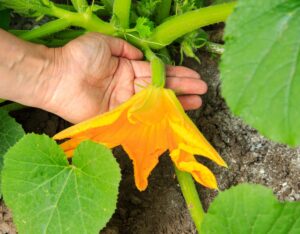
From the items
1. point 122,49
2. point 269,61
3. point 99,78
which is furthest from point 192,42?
point 269,61

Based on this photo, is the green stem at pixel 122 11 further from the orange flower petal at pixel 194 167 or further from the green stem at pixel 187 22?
the orange flower petal at pixel 194 167

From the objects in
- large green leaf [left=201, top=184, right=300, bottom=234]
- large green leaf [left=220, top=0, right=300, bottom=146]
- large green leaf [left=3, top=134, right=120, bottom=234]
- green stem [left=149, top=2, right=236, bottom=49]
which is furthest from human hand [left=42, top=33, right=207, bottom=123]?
large green leaf [left=220, top=0, right=300, bottom=146]

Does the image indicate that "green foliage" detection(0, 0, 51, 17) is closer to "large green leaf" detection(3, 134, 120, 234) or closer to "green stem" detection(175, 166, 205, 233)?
"large green leaf" detection(3, 134, 120, 234)

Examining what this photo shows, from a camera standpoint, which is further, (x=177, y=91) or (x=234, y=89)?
(x=177, y=91)

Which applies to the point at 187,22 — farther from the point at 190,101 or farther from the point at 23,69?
the point at 23,69

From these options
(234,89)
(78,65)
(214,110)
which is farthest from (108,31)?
(234,89)

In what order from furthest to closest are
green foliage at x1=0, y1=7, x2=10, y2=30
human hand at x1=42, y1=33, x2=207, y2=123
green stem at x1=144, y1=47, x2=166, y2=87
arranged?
green foliage at x1=0, y1=7, x2=10, y2=30
human hand at x1=42, y1=33, x2=207, y2=123
green stem at x1=144, y1=47, x2=166, y2=87

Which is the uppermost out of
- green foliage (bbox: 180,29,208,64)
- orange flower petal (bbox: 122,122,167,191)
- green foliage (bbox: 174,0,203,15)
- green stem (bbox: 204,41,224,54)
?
green foliage (bbox: 174,0,203,15)

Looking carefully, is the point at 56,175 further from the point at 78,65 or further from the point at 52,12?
the point at 52,12
